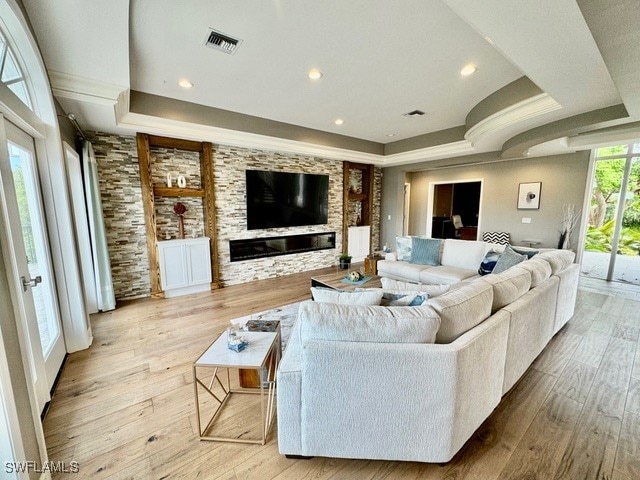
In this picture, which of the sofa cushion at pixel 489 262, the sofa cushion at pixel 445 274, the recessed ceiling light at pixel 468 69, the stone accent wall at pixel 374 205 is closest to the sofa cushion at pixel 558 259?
the sofa cushion at pixel 489 262

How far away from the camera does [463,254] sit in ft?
13.4

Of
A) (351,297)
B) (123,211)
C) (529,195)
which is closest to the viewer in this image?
(351,297)

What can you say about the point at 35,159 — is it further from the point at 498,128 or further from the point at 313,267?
the point at 498,128

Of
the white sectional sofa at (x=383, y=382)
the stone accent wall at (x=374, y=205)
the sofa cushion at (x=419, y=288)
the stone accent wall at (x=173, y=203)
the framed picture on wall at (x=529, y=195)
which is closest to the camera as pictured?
the white sectional sofa at (x=383, y=382)

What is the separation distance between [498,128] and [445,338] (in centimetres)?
330

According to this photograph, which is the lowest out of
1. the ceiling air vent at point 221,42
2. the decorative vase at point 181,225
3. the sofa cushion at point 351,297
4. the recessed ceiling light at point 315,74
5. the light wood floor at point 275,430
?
the light wood floor at point 275,430

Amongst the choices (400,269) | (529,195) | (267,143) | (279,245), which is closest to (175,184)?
(267,143)

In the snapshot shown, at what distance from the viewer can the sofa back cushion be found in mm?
3961

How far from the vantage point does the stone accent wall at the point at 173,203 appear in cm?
377

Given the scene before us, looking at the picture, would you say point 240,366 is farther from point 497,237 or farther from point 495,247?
point 497,237

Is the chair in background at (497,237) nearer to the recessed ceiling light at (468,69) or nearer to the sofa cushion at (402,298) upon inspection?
the recessed ceiling light at (468,69)

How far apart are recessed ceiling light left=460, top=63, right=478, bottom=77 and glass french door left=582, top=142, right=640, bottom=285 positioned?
3689 mm

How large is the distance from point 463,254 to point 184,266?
4392 mm

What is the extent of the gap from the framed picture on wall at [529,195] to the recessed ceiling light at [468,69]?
11.0 ft
